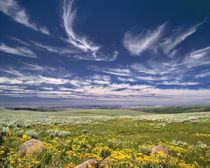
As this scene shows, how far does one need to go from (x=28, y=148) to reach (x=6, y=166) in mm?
1437

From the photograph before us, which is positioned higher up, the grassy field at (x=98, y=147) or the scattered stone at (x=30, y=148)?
the scattered stone at (x=30, y=148)

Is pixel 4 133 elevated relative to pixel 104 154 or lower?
elevated

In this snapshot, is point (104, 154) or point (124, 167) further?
point (104, 154)

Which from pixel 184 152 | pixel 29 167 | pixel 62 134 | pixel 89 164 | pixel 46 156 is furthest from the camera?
pixel 62 134

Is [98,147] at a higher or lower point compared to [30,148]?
lower

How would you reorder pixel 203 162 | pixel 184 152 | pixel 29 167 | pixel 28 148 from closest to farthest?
pixel 29 167, pixel 28 148, pixel 203 162, pixel 184 152

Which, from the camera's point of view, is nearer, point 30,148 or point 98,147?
point 30,148

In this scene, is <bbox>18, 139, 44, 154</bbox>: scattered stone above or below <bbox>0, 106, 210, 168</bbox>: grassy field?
above

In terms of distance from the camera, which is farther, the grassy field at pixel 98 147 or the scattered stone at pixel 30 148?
the scattered stone at pixel 30 148

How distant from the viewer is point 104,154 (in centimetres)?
621

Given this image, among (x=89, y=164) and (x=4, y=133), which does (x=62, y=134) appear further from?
(x=89, y=164)

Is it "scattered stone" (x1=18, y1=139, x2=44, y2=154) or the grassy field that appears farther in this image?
"scattered stone" (x1=18, y1=139, x2=44, y2=154)

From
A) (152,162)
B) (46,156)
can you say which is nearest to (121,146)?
(152,162)

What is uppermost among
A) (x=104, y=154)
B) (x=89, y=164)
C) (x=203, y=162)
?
(x=89, y=164)
